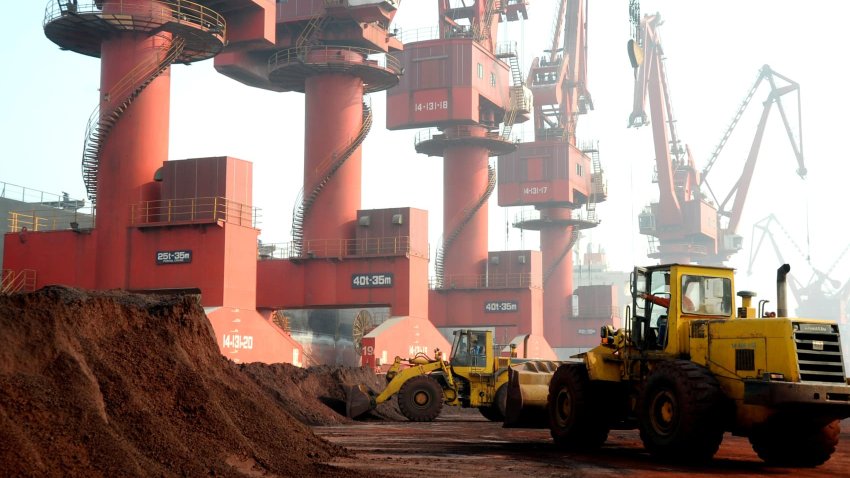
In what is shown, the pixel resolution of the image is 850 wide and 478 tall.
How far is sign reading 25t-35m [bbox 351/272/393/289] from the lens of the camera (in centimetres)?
4747

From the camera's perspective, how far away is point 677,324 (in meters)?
15.2

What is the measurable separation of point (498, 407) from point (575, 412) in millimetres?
10428

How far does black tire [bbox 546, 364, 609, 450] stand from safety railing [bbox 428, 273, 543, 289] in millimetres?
47081

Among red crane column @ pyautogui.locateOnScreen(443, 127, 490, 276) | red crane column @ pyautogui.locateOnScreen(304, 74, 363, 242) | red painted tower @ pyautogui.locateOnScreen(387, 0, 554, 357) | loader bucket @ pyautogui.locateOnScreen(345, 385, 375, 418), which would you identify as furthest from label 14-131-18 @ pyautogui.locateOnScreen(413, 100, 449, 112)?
loader bucket @ pyautogui.locateOnScreen(345, 385, 375, 418)

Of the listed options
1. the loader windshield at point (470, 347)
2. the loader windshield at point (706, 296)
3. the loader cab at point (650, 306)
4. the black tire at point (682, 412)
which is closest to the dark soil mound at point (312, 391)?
the loader windshield at point (470, 347)

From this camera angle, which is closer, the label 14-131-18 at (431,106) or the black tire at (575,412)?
the black tire at (575,412)

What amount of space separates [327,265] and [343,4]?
40.8 ft

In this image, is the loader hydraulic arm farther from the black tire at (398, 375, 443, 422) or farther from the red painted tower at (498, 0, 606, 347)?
the red painted tower at (498, 0, 606, 347)

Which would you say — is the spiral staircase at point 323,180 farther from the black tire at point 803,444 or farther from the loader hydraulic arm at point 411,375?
the black tire at point 803,444

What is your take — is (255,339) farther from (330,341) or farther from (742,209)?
(742,209)

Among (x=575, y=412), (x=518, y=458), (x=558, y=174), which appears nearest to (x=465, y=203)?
(x=558, y=174)

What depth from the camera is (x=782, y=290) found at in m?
14.2

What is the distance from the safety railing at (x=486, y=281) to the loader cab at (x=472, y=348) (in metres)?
37.4

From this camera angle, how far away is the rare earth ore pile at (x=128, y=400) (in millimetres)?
10070
